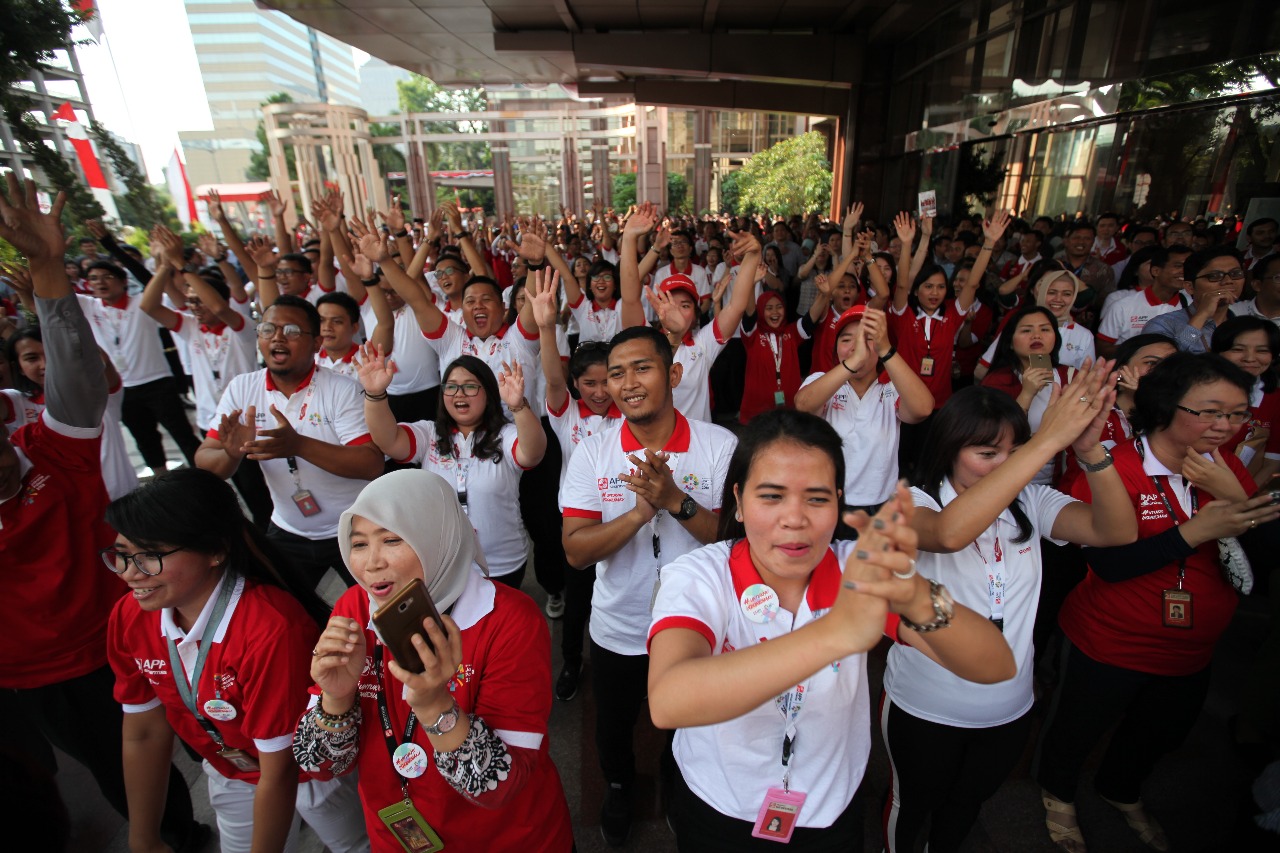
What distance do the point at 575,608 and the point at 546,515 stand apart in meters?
0.69

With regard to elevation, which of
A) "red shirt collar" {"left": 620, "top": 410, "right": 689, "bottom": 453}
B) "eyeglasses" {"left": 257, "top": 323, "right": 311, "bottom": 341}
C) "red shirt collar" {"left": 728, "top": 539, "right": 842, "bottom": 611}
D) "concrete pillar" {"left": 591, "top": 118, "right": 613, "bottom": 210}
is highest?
"concrete pillar" {"left": 591, "top": 118, "right": 613, "bottom": 210}

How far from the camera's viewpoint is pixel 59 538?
2.03 m

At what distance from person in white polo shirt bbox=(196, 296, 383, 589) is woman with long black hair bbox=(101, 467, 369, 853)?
99cm

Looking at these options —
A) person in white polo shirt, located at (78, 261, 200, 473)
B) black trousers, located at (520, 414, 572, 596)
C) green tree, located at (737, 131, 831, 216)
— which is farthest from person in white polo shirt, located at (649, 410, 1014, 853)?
green tree, located at (737, 131, 831, 216)

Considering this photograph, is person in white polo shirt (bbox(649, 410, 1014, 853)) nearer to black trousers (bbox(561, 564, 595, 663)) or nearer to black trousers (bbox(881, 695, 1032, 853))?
black trousers (bbox(881, 695, 1032, 853))

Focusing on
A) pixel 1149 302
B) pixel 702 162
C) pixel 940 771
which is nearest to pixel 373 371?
pixel 940 771

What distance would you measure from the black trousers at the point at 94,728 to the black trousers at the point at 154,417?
2860mm

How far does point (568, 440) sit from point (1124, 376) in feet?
7.78

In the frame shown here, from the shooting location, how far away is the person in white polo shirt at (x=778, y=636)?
3.77 feet

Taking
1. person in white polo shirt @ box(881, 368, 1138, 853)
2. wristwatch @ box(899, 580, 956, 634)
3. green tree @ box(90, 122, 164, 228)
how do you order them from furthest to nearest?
green tree @ box(90, 122, 164, 228)
person in white polo shirt @ box(881, 368, 1138, 853)
wristwatch @ box(899, 580, 956, 634)

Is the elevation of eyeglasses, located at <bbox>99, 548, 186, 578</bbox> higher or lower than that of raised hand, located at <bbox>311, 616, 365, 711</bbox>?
higher

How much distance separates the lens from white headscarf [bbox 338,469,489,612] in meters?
1.38

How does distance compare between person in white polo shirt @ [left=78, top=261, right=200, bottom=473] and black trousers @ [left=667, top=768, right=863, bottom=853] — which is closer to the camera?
black trousers @ [left=667, top=768, right=863, bottom=853]

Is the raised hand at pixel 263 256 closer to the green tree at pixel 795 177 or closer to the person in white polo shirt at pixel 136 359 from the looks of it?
the person in white polo shirt at pixel 136 359
